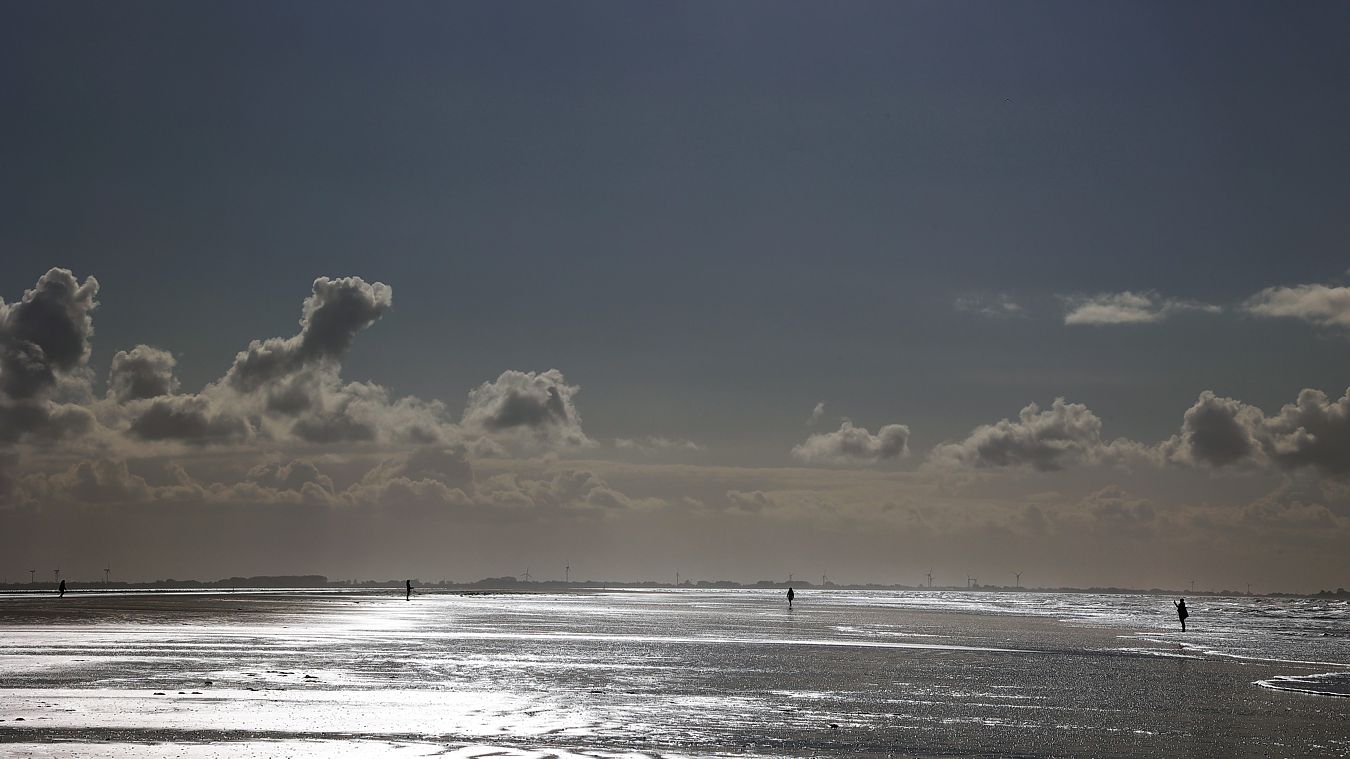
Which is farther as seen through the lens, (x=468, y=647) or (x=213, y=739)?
(x=468, y=647)

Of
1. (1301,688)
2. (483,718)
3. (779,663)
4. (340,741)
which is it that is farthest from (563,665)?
(1301,688)

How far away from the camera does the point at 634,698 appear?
106ft

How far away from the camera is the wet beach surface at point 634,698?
24.1 meters

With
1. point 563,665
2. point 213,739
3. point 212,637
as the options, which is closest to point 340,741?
point 213,739

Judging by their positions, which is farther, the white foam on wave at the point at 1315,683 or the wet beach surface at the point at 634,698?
the white foam on wave at the point at 1315,683

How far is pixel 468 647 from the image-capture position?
5331 cm

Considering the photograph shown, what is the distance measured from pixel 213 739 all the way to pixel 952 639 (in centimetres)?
5361

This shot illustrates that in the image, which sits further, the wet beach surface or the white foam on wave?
the white foam on wave

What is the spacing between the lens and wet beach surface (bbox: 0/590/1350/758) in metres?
24.1

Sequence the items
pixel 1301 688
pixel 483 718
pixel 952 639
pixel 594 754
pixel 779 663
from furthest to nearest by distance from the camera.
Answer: pixel 952 639 → pixel 779 663 → pixel 1301 688 → pixel 483 718 → pixel 594 754

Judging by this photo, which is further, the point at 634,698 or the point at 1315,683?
the point at 1315,683

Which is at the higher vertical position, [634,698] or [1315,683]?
[634,698]

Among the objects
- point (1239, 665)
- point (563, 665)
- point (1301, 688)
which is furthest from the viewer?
point (1239, 665)

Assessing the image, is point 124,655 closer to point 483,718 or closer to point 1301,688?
point 483,718
